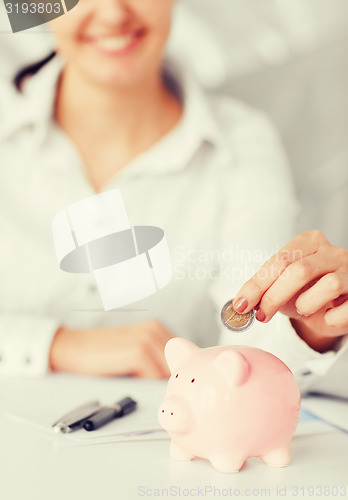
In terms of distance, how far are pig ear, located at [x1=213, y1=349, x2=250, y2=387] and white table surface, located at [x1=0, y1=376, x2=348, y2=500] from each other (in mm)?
95

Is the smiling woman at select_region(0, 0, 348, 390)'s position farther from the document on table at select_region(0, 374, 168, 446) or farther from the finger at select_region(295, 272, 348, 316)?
the finger at select_region(295, 272, 348, 316)

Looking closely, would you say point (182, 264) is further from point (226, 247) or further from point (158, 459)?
point (158, 459)

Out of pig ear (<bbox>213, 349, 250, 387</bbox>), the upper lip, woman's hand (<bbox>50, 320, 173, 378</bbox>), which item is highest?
the upper lip

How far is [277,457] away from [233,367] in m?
0.11

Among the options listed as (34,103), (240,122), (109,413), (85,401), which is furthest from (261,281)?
(34,103)

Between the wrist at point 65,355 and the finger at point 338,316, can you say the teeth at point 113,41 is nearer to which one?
the wrist at point 65,355

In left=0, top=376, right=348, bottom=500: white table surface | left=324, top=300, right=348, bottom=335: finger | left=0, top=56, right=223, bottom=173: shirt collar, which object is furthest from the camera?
left=0, top=56, right=223, bottom=173: shirt collar

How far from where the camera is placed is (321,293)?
1.98 feet

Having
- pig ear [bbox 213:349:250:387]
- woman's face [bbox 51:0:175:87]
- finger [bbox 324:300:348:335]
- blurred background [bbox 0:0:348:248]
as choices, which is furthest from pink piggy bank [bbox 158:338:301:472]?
woman's face [bbox 51:0:175:87]

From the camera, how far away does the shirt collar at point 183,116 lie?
3.67 ft

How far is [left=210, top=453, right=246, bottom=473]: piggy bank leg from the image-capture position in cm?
55

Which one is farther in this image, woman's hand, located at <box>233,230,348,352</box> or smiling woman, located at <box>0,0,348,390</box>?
smiling woman, located at <box>0,0,348,390</box>

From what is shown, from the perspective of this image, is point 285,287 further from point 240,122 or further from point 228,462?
point 240,122

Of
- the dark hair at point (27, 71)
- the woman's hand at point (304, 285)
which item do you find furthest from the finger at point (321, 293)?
the dark hair at point (27, 71)
